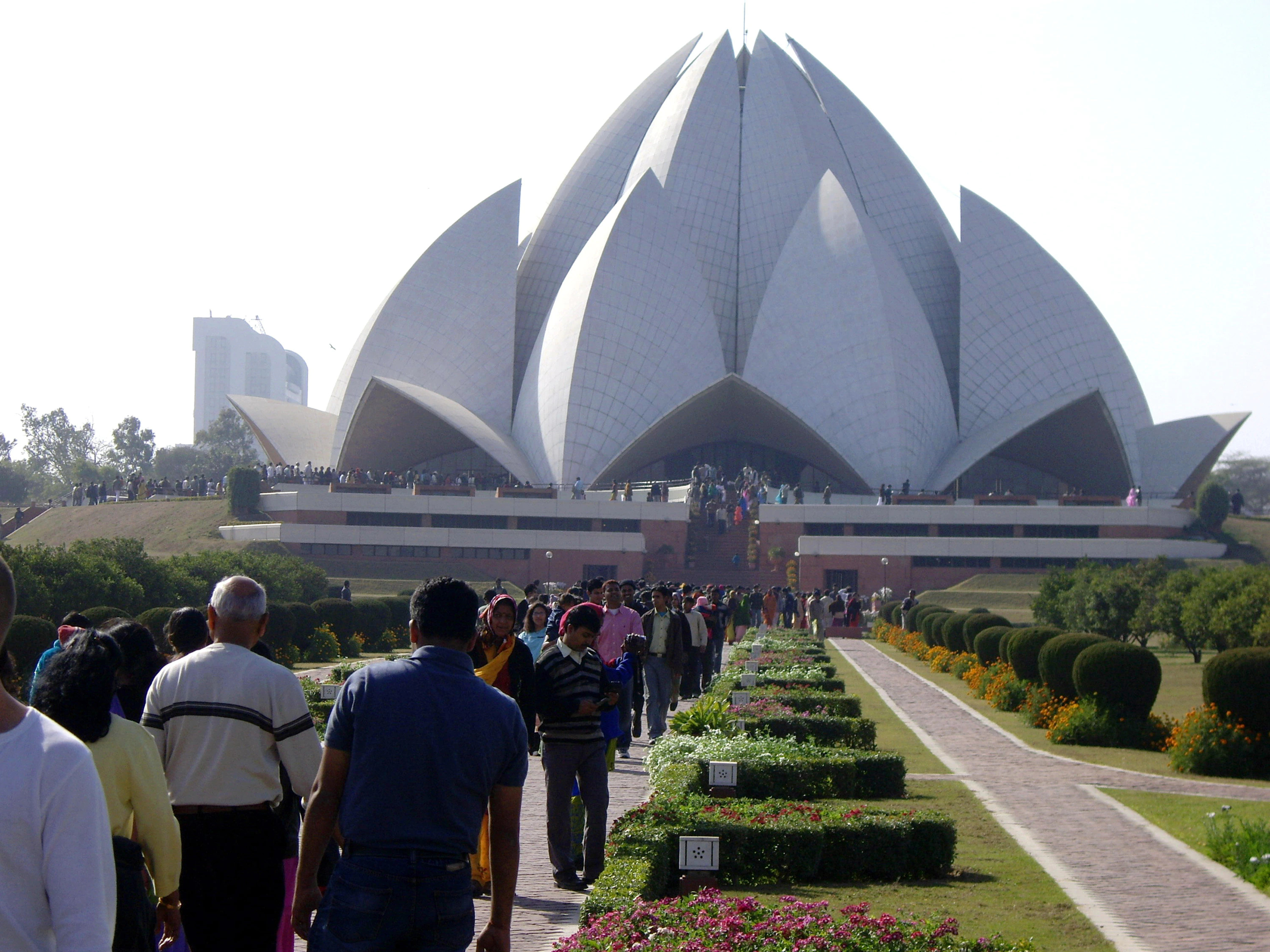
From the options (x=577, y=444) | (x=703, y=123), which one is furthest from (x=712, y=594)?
(x=703, y=123)

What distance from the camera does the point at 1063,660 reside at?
11938 mm

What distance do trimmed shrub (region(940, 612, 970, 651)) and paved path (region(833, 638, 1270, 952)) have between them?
257 inches

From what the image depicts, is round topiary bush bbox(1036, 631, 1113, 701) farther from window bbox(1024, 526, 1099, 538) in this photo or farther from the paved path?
window bbox(1024, 526, 1099, 538)

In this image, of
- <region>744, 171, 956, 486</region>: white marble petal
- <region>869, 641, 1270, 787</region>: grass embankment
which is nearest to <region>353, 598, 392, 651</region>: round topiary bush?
<region>869, 641, 1270, 787</region>: grass embankment

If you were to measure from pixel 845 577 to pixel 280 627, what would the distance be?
1893cm

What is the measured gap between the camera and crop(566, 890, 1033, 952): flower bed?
3852 millimetres

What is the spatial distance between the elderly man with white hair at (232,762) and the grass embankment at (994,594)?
78.5 feet

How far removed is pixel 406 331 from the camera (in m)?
44.9

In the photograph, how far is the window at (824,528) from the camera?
34.1 m

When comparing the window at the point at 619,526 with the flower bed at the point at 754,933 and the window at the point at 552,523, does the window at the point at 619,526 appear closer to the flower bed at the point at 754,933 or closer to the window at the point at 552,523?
the window at the point at 552,523

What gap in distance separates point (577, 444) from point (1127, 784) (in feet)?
103

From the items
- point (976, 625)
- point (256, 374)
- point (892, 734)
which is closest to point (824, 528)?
point (976, 625)

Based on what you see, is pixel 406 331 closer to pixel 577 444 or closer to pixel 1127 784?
pixel 577 444

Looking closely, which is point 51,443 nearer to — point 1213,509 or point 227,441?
point 227,441
